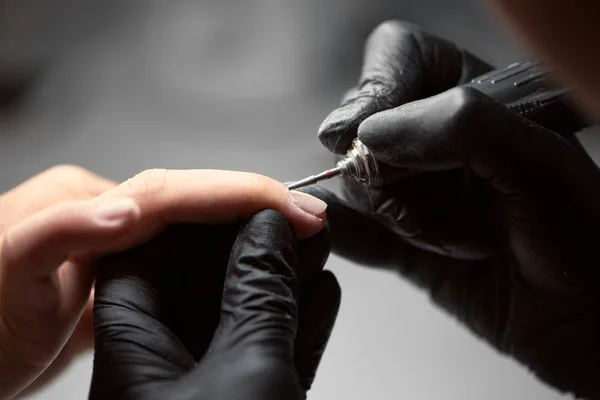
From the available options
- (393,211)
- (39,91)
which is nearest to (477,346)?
(393,211)

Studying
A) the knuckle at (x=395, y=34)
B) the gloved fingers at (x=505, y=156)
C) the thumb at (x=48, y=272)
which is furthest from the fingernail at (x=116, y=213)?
the knuckle at (x=395, y=34)

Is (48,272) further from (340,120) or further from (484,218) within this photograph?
(484,218)

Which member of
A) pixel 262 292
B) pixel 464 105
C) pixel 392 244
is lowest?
pixel 392 244

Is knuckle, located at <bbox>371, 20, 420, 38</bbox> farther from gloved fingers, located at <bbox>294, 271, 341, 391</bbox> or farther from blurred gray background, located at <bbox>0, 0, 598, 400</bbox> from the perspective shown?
gloved fingers, located at <bbox>294, 271, 341, 391</bbox>

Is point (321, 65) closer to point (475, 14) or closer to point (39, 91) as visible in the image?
point (475, 14)

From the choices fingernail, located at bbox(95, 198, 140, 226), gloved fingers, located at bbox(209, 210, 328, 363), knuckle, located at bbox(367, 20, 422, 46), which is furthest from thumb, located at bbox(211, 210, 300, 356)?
knuckle, located at bbox(367, 20, 422, 46)

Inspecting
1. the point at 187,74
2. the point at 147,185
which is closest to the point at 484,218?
the point at 147,185
